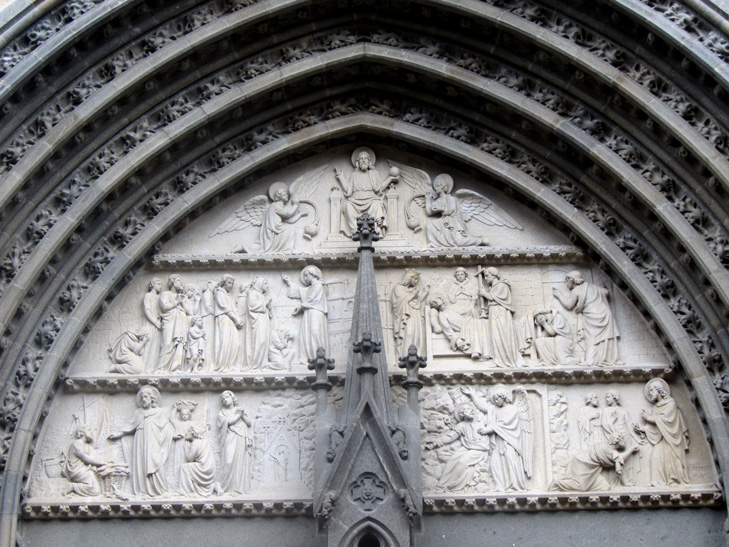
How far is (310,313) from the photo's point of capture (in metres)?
14.0

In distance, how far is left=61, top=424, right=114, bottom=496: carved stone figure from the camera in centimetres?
1315

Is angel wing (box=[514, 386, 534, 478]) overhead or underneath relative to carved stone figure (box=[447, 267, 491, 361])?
underneath

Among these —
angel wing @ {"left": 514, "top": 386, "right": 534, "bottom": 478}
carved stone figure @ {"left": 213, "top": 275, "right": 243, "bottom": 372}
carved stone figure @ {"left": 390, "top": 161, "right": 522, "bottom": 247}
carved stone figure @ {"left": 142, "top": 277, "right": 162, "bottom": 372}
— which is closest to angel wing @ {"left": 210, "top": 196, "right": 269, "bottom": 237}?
carved stone figure @ {"left": 213, "top": 275, "right": 243, "bottom": 372}

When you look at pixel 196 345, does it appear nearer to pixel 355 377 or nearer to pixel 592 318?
pixel 355 377

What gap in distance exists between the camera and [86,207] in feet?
44.5

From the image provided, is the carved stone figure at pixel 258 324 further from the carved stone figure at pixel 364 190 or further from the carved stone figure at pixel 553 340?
the carved stone figure at pixel 553 340

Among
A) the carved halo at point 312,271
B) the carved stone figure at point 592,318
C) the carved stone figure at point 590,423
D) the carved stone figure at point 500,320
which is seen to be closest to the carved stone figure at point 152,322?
the carved halo at point 312,271

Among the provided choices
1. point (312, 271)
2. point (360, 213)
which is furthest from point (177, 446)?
point (360, 213)

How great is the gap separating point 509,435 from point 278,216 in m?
3.69

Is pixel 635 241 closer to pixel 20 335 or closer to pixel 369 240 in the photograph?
pixel 369 240

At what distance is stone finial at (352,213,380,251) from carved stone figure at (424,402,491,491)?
2.04 meters

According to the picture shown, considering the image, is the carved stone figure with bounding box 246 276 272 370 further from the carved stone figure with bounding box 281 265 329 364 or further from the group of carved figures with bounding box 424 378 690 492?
the group of carved figures with bounding box 424 378 690 492

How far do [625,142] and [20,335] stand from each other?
6.83 meters

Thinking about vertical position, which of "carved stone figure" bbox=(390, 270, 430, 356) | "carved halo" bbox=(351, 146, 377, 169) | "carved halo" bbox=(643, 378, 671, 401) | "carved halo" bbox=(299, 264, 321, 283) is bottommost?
"carved halo" bbox=(643, 378, 671, 401)
